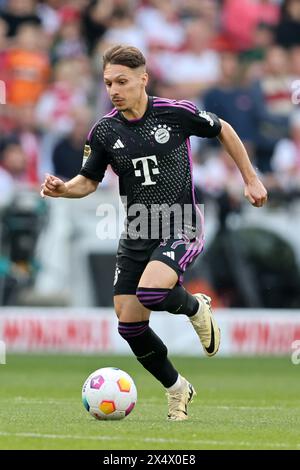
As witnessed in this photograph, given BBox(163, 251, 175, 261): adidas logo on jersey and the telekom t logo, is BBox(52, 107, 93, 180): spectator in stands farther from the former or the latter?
BBox(163, 251, 175, 261): adidas logo on jersey

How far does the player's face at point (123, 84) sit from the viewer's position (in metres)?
8.34

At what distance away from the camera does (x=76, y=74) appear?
18.2 m

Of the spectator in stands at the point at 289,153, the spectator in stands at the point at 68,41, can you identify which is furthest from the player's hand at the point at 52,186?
the spectator in stands at the point at 68,41

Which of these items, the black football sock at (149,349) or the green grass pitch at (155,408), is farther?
the black football sock at (149,349)

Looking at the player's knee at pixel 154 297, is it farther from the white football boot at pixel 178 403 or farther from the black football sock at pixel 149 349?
the white football boot at pixel 178 403

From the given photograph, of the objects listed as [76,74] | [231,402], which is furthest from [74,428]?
[76,74]

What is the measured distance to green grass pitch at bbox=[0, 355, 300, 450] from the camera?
23.4ft

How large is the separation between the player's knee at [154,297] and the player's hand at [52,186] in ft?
3.04

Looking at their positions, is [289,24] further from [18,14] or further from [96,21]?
[18,14]

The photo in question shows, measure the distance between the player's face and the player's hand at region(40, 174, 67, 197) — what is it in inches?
27.7

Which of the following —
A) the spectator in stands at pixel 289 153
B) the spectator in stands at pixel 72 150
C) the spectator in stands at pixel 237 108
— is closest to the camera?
the spectator in stands at pixel 72 150

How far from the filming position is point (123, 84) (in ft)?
27.5

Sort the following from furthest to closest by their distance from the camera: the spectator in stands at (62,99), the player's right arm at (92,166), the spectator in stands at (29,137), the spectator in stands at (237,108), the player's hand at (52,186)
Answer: the spectator in stands at (62,99), the spectator in stands at (237,108), the spectator in stands at (29,137), the player's right arm at (92,166), the player's hand at (52,186)

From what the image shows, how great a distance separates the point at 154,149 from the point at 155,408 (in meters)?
2.25
